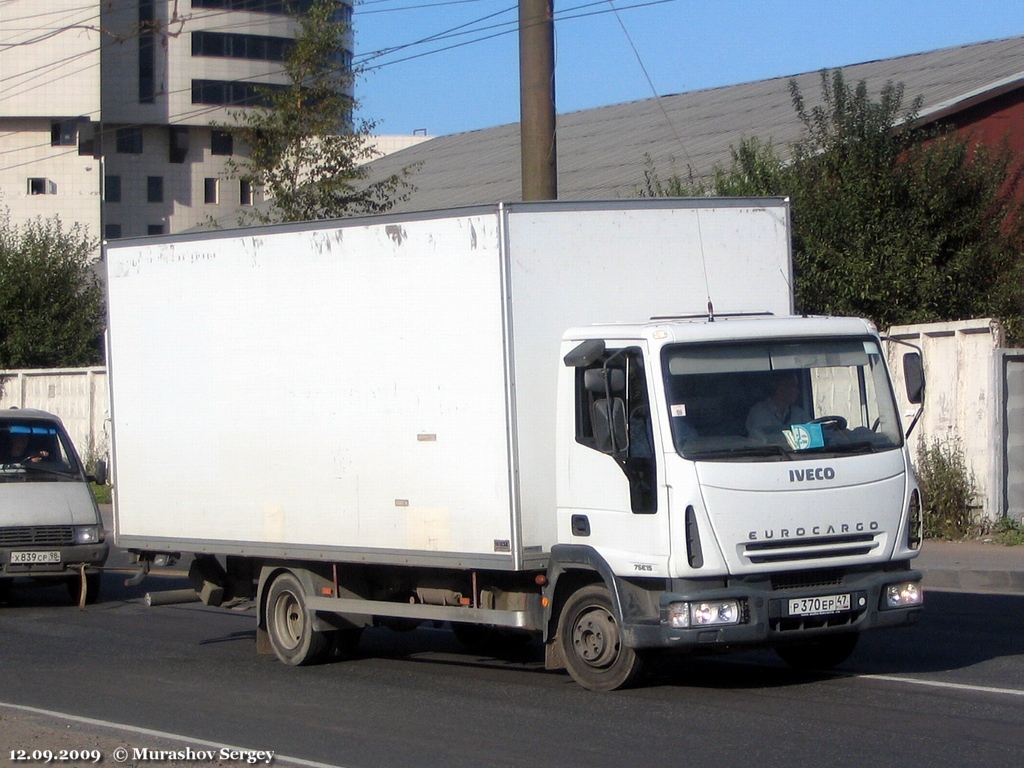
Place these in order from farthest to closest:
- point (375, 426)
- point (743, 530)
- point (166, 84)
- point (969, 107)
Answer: point (166, 84) < point (969, 107) < point (375, 426) < point (743, 530)

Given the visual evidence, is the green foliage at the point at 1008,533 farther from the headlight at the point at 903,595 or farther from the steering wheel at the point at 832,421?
the steering wheel at the point at 832,421

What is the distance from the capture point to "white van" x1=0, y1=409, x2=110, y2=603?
1450 cm

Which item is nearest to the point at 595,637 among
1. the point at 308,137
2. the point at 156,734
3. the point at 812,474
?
the point at 812,474

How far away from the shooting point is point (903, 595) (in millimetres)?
8477

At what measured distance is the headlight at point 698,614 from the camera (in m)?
7.97

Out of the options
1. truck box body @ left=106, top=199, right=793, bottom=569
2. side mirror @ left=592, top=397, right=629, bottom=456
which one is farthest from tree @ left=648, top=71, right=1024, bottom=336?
side mirror @ left=592, top=397, right=629, bottom=456

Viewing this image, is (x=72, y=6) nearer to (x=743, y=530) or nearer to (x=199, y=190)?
(x=199, y=190)

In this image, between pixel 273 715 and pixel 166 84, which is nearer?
pixel 273 715

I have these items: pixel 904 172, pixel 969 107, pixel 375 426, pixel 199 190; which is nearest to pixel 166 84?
pixel 199 190

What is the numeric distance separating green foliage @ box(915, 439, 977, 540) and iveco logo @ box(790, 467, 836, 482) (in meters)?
9.01

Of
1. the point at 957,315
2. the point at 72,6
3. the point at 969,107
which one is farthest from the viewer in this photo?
the point at 72,6

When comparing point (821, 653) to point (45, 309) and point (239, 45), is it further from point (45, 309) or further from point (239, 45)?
point (239, 45)

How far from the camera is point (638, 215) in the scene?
9.05 m

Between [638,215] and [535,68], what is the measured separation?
15.7 feet
